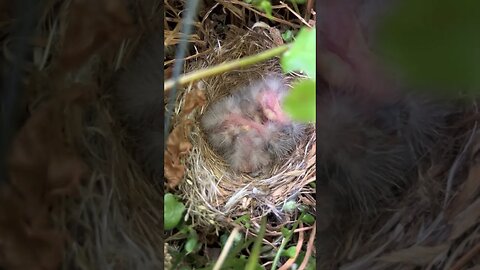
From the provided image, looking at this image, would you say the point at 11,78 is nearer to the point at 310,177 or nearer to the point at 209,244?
the point at 209,244

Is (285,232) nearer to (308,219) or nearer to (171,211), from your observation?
(308,219)

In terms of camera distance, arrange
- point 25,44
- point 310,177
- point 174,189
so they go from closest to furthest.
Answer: point 25,44 → point 174,189 → point 310,177

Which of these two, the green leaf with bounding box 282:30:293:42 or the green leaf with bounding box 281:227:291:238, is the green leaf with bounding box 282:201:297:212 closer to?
the green leaf with bounding box 281:227:291:238

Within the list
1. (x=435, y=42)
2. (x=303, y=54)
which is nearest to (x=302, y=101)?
(x=303, y=54)

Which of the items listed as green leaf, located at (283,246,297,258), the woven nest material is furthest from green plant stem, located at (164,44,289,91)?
green leaf, located at (283,246,297,258)

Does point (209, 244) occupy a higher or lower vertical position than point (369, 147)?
lower

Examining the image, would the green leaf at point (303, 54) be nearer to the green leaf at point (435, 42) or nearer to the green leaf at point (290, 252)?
the green leaf at point (435, 42)

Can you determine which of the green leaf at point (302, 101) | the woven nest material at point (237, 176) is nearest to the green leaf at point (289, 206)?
the woven nest material at point (237, 176)

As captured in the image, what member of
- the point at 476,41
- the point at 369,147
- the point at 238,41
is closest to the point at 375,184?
the point at 369,147
